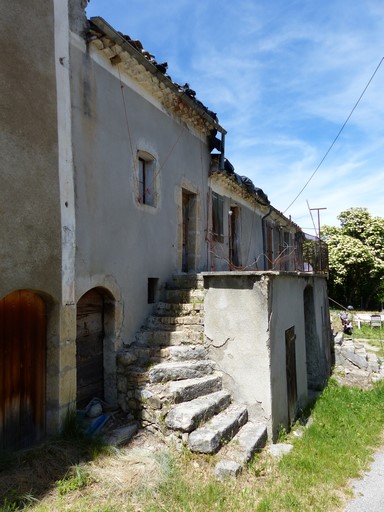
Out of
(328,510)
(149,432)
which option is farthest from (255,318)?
(328,510)

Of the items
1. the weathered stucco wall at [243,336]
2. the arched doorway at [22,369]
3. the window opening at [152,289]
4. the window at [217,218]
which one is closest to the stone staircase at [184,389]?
the weathered stucco wall at [243,336]

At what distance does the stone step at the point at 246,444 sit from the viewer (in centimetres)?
506

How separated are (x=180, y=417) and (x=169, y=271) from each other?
11.2ft

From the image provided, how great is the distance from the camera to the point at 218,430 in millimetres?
5242

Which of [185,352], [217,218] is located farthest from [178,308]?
[217,218]

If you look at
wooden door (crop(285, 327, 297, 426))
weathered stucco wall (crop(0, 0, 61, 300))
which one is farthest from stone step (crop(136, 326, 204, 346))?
weathered stucco wall (crop(0, 0, 61, 300))

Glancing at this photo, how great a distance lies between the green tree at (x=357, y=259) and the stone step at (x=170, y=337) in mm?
24484

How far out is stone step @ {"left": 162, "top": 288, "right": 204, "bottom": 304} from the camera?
7.23 metres

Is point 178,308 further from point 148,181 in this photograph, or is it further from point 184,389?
point 148,181

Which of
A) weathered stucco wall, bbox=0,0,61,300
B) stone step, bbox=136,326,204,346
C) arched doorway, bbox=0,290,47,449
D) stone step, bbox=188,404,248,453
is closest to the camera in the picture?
weathered stucco wall, bbox=0,0,61,300

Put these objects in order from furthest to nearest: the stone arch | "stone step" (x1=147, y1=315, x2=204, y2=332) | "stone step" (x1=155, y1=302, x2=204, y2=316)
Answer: "stone step" (x1=155, y1=302, x2=204, y2=316) → "stone step" (x1=147, y1=315, x2=204, y2=332) → the stone arch

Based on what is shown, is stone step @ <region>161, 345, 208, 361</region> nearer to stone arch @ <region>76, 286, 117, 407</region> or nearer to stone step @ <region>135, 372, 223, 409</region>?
stone step @ <region>135, 372, 223, 409</region>

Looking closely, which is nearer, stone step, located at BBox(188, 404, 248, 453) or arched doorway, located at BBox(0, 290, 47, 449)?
arched doorway, located at BBox(0, 290, 47, 449)

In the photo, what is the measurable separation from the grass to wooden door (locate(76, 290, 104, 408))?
1164 mm
